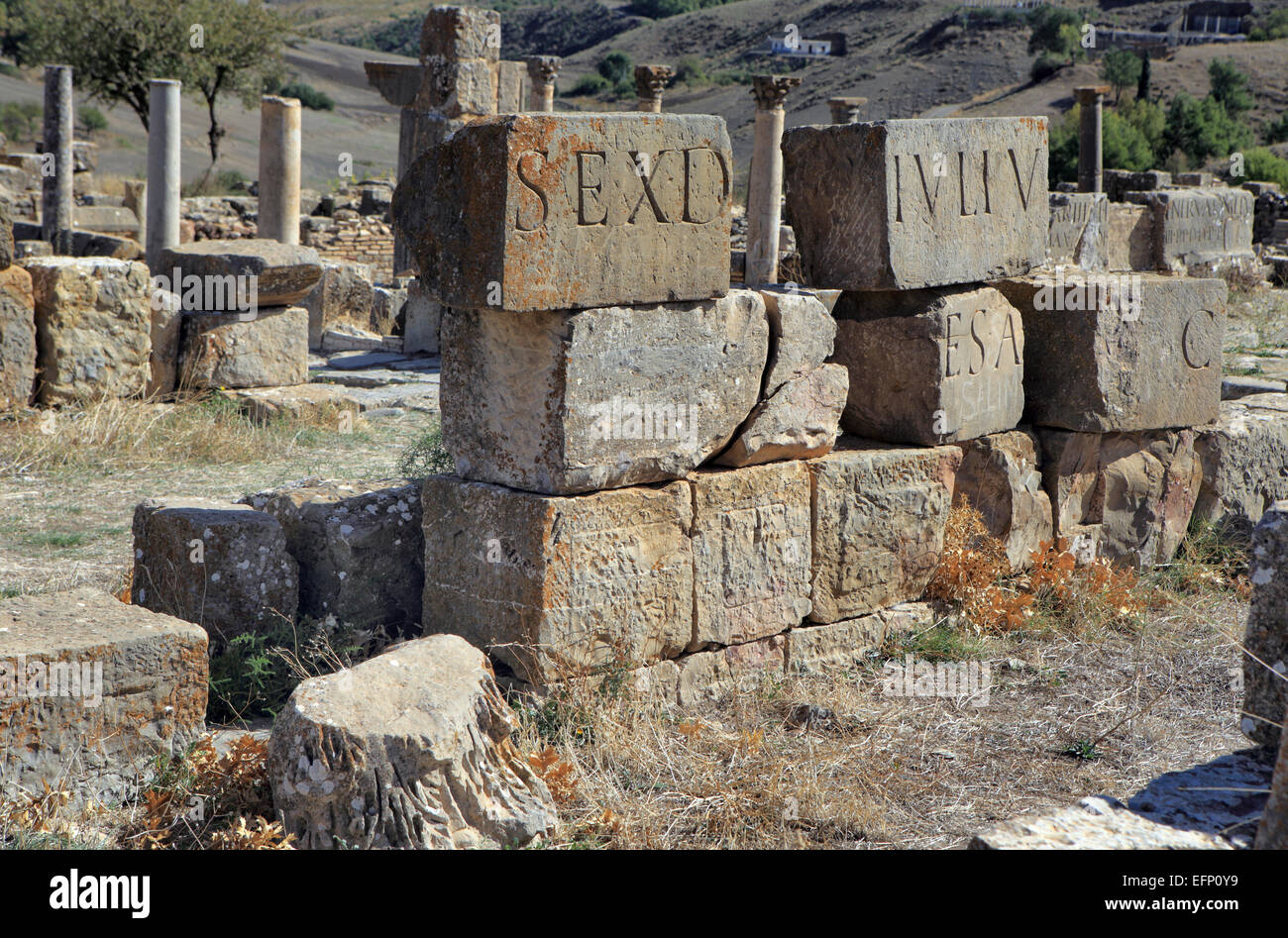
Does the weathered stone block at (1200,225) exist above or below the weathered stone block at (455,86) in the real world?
below

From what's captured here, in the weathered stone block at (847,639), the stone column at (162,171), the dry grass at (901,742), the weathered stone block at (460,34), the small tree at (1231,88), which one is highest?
the small tree at (1231,88)

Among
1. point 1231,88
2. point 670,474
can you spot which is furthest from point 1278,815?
point 1231,88

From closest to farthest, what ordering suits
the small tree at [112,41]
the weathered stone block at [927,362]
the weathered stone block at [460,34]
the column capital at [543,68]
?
1. the weathered stone block at [927,362]
2. the weathered stone block at [460,34]
3. the column capital at [543,68]
4. the small tree at [112,41]

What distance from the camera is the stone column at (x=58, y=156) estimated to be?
13875 millimetres

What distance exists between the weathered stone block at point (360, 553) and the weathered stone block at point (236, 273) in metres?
4.43

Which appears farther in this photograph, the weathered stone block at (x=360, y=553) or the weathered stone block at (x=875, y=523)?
the weathered stone block at (x=875, y=523)

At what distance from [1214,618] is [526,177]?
370cm

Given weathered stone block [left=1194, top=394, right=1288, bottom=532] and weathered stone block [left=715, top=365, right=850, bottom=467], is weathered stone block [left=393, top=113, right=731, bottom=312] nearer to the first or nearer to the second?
weathered stone block [left=715, top=365, right=850, bottom=467]

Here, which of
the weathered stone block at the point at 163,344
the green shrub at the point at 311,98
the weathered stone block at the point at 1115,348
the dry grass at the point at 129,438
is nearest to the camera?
the weathered stone block at the point at 1115,348

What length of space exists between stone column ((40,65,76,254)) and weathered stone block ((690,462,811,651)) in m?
11.8

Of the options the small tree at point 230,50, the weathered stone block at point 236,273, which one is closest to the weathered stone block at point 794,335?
the weathered stone block at point 236,273

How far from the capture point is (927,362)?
17.4 feet

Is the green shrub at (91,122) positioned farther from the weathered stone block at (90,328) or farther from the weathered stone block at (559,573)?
the weathered stone block at (559,573)
